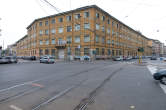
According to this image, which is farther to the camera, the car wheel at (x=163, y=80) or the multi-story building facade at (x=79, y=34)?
the multi-story building facade at (x=79, y=34)

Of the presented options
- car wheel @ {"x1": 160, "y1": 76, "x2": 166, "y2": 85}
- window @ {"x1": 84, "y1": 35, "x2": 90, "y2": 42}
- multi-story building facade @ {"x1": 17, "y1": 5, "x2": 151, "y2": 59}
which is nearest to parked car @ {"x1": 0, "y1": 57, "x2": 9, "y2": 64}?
multi-story building facade @ {"x1": 17, "y1": 5, "x2": 151, "y2": 59}

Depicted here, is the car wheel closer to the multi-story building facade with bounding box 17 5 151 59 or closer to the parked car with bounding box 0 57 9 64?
the multi-story building facade with bounding box 17 5 151 59

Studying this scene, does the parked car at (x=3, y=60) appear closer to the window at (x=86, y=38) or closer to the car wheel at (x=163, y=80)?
the window at (x=86, y=38)

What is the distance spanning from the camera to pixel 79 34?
3466 cm

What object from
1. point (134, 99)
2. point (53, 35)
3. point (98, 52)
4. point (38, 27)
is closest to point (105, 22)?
point (98, 52)

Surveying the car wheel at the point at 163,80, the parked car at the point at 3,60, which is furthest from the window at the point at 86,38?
the car wheel at the point at 163,80

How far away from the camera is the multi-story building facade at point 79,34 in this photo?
1318 inches

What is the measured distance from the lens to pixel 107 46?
1524 inches

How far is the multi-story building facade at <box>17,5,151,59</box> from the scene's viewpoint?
110ft

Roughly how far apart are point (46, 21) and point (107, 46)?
A: 82.6 feet

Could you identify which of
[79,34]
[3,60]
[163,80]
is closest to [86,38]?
[79,34]

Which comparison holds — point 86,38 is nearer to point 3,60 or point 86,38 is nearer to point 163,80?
point 3,60

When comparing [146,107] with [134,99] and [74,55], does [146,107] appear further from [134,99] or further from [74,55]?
[74,55]

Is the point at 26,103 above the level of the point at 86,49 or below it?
below
